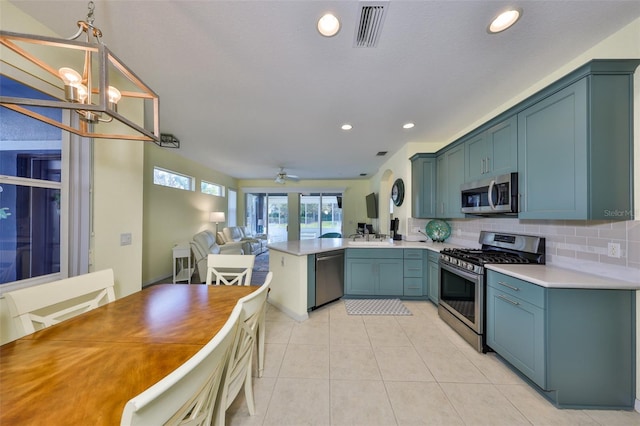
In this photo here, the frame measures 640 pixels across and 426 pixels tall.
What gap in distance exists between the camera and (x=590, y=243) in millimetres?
1683

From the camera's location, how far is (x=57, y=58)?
1644 millimetres

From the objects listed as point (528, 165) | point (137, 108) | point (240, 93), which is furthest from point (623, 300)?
point (137, 108)

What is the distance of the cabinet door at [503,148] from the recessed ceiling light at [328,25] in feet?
5.97

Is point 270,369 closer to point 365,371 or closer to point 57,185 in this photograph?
point 365,371

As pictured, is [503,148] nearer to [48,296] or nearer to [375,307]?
[375,307]

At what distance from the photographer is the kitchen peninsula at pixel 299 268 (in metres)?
2.72

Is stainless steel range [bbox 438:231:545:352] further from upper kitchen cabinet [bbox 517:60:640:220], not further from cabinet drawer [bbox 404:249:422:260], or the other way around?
upper kitchen cabinet [bbox 517:60:640:220]

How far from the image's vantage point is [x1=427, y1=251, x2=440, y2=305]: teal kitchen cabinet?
2.97 m

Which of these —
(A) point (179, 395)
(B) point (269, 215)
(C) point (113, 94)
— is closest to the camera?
(A) point (179, 395)

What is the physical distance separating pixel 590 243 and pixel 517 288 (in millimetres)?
653

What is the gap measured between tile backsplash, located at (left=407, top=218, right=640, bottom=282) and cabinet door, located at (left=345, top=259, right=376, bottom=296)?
1.75 meters

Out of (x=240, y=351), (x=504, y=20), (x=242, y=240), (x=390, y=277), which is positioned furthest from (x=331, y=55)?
(x=242, y=240)

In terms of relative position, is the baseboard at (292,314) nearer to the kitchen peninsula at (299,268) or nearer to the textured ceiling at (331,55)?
the kitchen peninsula at (299,268)

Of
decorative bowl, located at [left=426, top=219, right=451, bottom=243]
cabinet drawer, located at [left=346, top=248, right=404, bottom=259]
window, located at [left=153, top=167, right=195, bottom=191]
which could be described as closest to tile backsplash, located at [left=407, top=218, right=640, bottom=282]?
decorative bowl, located at [left=426, top=219, right=451, bottom=243]
